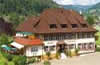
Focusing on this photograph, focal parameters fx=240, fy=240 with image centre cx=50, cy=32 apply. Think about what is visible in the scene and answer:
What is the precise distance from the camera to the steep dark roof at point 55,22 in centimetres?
5009

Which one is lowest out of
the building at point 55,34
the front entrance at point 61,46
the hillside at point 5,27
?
the hillside at point 5,27

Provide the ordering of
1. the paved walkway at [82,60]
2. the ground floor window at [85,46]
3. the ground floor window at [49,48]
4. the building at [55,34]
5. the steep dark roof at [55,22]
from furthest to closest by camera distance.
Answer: the ground floor window at [85,46]
the steep dark roof at [55,22]
the ground floor window at [49,48]
the building at [55,34]
the paved walkway at [82,60]

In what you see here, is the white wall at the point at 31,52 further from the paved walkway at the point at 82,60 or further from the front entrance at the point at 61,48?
the front entrance at the point at 61,48

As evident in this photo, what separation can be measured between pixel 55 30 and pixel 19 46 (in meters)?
8.67

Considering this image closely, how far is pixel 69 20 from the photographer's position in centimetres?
5472

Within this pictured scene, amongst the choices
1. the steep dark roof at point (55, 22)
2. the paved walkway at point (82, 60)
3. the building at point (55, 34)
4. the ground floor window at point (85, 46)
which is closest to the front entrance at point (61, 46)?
the building at point (55, 34)

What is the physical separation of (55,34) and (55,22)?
10.1ft

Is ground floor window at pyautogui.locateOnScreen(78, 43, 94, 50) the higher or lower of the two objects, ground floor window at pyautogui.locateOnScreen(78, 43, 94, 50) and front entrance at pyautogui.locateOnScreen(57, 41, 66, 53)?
the lower

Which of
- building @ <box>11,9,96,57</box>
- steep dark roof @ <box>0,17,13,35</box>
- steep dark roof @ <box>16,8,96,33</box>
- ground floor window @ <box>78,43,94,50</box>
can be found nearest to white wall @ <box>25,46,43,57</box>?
building @ <box>11,9,96,57</box>

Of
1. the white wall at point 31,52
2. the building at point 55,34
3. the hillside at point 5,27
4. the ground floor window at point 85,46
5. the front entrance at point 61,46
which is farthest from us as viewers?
the hillside at point 5,27

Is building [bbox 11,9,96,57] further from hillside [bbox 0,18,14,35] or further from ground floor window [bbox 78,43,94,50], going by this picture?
hillside [bbox 0,18,14,35]

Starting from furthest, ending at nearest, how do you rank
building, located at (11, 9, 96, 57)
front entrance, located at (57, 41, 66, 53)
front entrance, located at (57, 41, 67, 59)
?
front entrance, located at (57, 41, 66, 53) → front entrance, located at (57, 41, 67, 59) → building, located at (11, 9, 96, 57)

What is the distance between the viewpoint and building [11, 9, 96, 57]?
46847 mm

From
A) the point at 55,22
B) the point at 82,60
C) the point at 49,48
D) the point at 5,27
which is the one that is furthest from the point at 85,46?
the point at 5,27
